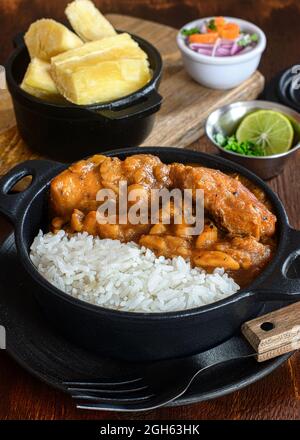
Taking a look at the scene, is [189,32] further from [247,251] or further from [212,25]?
[247,251]

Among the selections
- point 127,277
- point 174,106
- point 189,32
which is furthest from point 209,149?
point 127,277

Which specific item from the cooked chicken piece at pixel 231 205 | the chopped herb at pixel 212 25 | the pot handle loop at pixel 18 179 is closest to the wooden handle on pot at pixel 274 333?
the cooked chicken piece at pixel 231 205

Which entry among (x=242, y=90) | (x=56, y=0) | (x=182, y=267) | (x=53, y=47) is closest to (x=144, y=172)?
(x=182, y=267)

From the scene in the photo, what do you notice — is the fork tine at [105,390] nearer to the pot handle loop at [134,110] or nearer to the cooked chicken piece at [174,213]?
the cooked chicken piece at [174,213]

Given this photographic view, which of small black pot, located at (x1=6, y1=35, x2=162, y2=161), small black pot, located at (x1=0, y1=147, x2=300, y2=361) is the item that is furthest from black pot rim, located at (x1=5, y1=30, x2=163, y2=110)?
small black pot, located at (x1=0, y1=147, x2=300, y2=361)

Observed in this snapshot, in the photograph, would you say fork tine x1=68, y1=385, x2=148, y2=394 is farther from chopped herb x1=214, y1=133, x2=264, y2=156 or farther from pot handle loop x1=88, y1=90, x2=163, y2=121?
chopped herb x1=214, y1=133, x2=264, y2=156

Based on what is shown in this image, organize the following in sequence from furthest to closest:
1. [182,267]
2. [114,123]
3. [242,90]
Result: [242,90] → [114,123] → [182,267]
